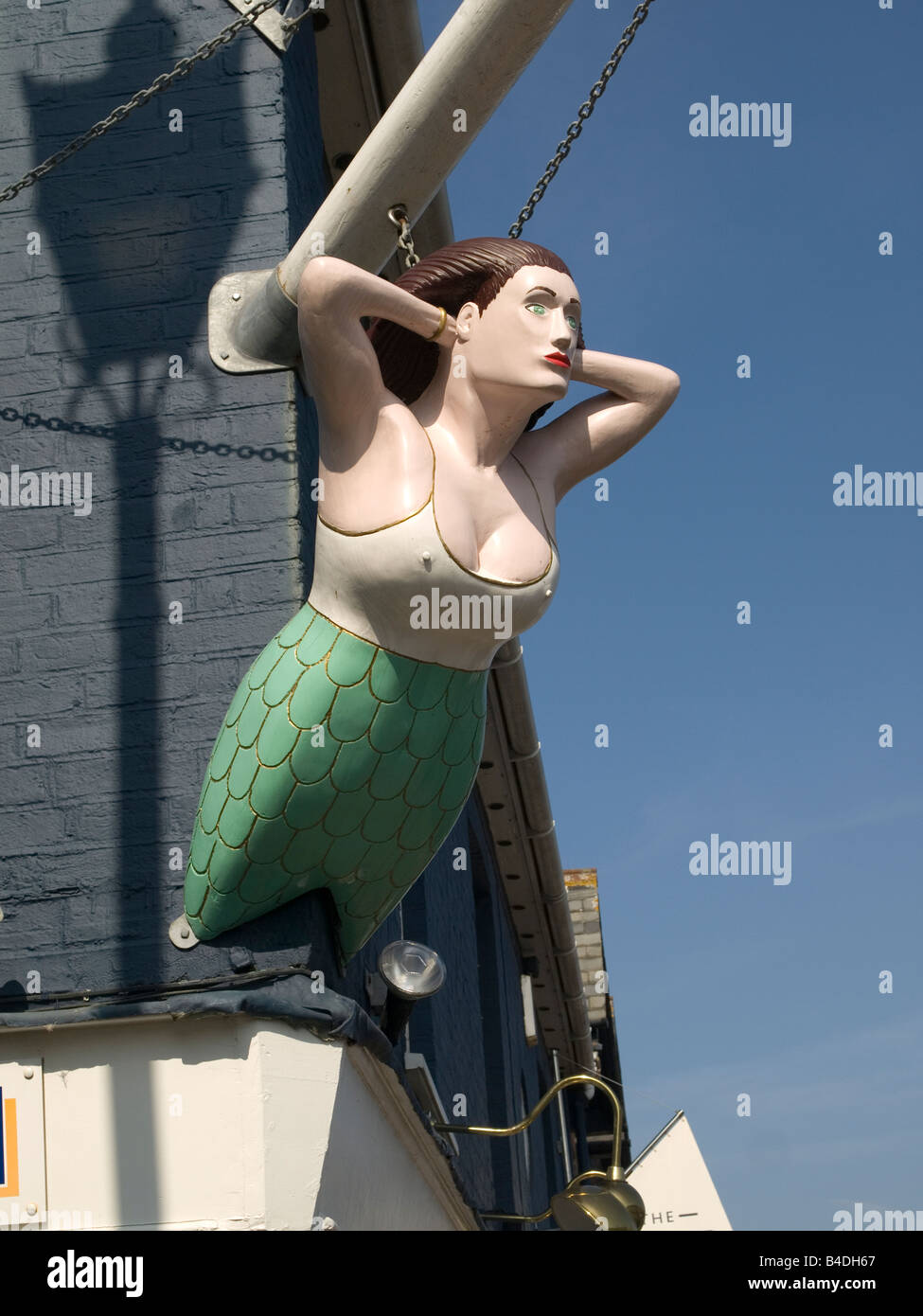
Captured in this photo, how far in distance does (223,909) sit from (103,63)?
3.14 metres

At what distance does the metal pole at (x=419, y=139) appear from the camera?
4785mm

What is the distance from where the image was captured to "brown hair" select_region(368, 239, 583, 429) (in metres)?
4.71

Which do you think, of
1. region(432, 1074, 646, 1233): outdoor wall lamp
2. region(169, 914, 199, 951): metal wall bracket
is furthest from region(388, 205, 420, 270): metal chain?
region(432, 1074, 646, 1233): outdoor wall lamp

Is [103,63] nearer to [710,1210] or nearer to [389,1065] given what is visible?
[389,1065]

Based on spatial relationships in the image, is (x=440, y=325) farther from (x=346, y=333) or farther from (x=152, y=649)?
(x=152, y=649)

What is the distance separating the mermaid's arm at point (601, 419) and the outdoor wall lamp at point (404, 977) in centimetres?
165

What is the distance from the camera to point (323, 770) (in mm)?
4645

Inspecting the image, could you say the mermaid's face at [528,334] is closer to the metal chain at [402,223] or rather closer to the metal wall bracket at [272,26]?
the metal chain at [402,223]

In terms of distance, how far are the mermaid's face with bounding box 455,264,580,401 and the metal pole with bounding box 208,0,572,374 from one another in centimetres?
61

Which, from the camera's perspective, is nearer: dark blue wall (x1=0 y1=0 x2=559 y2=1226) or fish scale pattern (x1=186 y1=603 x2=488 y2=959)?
fish scale pattern (x1=186 y1=603 x2=488 y2=959)

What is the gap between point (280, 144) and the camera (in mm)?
5809

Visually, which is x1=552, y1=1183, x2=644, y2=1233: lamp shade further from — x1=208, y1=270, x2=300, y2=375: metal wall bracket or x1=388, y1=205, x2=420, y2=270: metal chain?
x1=388, y1=205, x2=420, y2=270: metal chain

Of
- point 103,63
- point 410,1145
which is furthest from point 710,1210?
point 103,63
